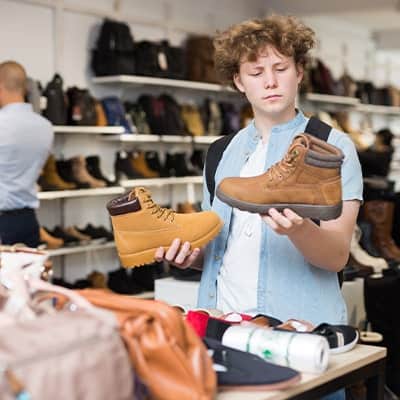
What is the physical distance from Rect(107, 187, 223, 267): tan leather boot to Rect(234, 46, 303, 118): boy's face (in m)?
0.35

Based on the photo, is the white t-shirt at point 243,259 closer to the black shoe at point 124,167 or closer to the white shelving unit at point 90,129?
the white shelving unit at point 90,129

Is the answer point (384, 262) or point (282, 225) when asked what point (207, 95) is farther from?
point (282, 225)

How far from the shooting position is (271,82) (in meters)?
2.30

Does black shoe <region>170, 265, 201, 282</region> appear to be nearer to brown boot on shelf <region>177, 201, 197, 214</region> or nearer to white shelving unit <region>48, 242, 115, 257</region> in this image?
white shelving unit <region>48, 242, 115, 257</region>

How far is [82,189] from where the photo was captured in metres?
6.04

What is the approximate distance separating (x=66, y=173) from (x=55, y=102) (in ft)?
1.77

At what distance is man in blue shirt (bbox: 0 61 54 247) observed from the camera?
4809 mm

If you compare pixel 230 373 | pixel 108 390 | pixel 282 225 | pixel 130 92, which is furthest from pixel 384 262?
pixel 108 390

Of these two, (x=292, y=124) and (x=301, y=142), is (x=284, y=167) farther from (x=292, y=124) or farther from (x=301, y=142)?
(x=292, y=124)

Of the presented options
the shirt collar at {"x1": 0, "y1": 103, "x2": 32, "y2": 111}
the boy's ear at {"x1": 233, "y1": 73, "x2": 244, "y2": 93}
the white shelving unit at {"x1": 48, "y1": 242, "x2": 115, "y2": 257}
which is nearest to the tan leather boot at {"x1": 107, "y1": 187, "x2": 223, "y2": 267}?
the boy's ear at {"x1": 233, "y1": 73, "x2": 244, "y2": 93}

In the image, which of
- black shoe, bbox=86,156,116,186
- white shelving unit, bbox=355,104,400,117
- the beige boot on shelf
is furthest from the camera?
white shelving unit, bbox=355,104,400,117

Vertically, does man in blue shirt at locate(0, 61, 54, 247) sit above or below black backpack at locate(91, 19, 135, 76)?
below

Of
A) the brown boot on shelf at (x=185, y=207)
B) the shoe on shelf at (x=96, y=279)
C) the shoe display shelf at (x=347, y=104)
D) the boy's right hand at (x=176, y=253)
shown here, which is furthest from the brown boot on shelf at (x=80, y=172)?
the boy's right hand at (x=176, y=253)

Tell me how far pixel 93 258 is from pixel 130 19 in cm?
202
